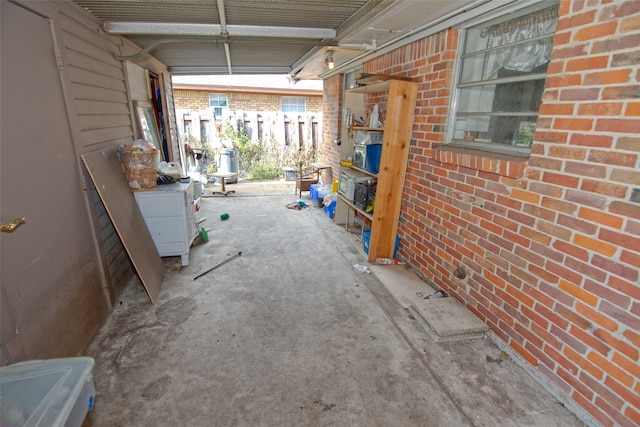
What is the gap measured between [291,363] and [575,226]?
6.47ft

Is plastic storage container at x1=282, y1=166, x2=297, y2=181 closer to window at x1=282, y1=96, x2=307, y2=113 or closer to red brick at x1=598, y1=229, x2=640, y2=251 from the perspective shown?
window at x1=282, y1=96, x2=307, y2=113

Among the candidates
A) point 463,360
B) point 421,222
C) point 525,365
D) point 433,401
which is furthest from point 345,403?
point 421,222

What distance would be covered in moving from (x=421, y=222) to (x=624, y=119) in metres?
1.86

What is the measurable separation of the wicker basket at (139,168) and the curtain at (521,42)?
3.29 metres

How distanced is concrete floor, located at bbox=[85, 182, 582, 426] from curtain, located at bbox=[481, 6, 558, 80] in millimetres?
2098

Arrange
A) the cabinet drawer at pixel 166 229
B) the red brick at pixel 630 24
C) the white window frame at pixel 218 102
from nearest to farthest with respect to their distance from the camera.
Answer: the red brick at pixel 630 24, the cabinet drawer at pixel 166 229, the white window frame at pixel 218 102

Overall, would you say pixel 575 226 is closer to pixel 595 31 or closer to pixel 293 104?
pixel 595 31

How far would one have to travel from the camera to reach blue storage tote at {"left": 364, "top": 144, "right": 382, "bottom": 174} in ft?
12.3

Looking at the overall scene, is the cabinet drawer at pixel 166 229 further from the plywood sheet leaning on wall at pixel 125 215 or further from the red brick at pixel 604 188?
the red brick at pixel 604 188

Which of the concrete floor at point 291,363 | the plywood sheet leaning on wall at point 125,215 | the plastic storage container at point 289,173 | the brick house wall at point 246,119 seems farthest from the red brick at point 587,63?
the brick house wall at point 246,119

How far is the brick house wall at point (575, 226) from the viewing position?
1.55m

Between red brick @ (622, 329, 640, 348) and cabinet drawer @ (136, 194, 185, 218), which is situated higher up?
cabinet drawer @ (136, 194, 185, 218)

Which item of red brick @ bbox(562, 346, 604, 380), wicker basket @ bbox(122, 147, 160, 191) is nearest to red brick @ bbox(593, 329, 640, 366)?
red brick @ bbox(562, 346, 604, 380)

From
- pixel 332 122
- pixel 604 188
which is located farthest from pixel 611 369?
pixel 332 122
